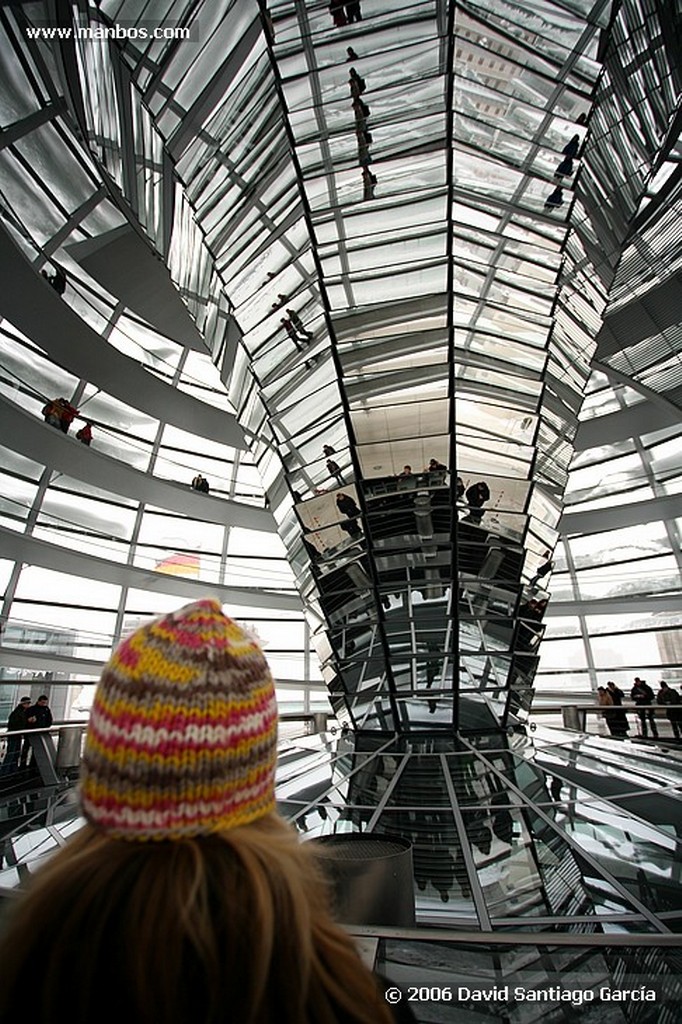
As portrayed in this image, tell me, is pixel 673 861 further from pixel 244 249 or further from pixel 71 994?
pixel 244 249

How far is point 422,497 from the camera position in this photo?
924 cm

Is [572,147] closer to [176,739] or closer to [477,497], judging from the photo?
[477,497]

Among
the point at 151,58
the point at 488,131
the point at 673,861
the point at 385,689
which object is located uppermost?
the point at 151,58

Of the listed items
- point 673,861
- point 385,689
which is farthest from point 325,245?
point 673,861

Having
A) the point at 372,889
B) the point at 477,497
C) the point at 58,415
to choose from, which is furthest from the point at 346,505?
the point at 58,415

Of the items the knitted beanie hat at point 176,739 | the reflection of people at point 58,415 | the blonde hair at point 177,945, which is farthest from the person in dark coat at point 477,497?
the reflection of people at point 58,415

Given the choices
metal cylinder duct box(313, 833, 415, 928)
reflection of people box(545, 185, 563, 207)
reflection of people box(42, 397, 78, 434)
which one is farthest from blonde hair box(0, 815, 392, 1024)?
reflection of people box(42, 397, 78, 434)

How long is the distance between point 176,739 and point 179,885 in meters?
0.21

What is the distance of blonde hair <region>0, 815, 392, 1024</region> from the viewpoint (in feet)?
2.72

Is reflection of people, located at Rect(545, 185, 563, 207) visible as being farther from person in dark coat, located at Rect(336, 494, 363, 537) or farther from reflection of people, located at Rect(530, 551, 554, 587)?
reflection of people, located at Rect(530, 551, 554, 587)

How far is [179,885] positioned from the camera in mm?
877

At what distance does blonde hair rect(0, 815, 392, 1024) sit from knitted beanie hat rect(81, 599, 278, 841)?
5 cm

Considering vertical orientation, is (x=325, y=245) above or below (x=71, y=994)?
above

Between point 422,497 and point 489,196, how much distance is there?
4289mm
